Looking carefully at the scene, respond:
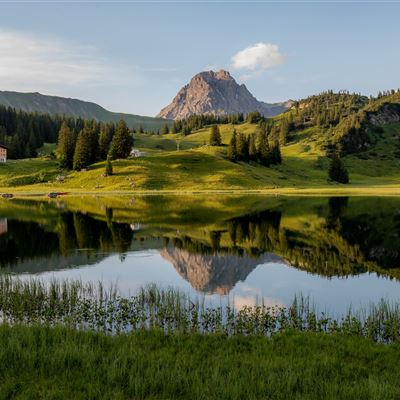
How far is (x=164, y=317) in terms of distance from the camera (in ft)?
68.0

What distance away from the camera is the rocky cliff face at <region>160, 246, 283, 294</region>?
30281 millimetres

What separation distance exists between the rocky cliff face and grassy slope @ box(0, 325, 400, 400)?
471 inches

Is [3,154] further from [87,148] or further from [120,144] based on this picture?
[120,144]

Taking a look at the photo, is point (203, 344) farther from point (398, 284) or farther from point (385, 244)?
point (385, 244)

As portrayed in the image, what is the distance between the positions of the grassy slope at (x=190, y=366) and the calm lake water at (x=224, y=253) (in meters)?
9.17

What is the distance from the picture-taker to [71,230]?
57.9m

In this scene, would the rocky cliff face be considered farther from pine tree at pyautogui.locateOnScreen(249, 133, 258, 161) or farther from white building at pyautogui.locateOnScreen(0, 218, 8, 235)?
pine tree at pyautogui.locateOnScreen(249, 133, 258, 161)

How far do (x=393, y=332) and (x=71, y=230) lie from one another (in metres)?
47.0

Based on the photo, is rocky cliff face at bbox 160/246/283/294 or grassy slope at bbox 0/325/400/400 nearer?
grassy slope at bbox 0/325/400/400

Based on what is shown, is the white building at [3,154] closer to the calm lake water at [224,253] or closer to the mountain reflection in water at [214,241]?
the mountain reflection in water at [214,241]

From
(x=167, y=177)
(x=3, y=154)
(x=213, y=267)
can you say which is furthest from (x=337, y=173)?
(x=213, y=267)

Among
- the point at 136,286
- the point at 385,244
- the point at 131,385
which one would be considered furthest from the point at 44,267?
the point at 385,244

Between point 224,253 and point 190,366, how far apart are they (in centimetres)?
2937

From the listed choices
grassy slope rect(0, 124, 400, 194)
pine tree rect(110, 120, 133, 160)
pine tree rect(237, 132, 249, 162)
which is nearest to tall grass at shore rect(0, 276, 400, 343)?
grassy slope rect(0, 124, 400, 194)
